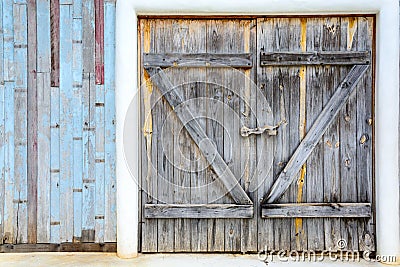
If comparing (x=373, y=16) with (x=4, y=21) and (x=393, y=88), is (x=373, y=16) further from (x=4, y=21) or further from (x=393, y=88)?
(x=4, y=21)

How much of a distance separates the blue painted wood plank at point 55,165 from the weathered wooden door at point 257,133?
27.9 inches

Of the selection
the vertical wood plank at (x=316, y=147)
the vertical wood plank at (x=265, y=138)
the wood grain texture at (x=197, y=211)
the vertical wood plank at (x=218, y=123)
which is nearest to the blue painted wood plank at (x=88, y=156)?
the wood grain texture at (x=197, y=211)

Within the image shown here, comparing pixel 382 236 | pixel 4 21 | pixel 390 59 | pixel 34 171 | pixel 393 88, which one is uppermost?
pixel 4 21

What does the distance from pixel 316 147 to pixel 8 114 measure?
259cm

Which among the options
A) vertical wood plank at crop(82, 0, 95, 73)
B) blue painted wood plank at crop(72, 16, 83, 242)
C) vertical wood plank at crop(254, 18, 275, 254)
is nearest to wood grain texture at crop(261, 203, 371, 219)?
vertical wood plank at crop(254, 18, 275, 254)

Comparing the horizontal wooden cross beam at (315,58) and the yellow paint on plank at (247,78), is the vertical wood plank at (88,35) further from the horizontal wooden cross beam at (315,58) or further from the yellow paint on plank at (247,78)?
the horizontal wooden cross beam at (315,58)

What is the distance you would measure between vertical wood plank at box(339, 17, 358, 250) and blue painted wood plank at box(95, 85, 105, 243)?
2.00 meters

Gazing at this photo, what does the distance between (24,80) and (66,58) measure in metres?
0.40

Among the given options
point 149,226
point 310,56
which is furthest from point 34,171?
point 310,56

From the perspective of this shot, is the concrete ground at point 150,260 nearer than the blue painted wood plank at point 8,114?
Yes

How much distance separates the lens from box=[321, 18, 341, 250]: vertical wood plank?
393cm

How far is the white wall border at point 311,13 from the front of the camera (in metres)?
3.79

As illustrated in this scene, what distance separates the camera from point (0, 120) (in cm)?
393

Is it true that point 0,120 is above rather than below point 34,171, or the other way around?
above
